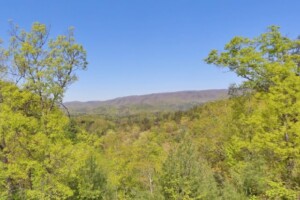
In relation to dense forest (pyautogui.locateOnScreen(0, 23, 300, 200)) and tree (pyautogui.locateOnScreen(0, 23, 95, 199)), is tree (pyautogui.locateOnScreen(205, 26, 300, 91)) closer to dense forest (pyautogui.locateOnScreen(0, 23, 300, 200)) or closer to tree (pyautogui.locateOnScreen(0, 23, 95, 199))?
dense forest (pyautogui.locateOnScreen(0, 23, 300, 200))

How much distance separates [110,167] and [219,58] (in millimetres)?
26524

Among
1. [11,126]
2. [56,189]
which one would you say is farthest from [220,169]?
[11,126]

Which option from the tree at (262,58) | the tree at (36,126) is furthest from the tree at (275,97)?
the tree at (36,126)

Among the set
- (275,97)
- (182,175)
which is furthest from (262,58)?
(182,175)

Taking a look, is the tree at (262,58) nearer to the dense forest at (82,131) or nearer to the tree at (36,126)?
the dense forest at (82,131)

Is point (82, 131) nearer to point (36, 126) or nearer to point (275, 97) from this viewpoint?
point (36, 126)

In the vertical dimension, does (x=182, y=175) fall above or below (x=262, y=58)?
below

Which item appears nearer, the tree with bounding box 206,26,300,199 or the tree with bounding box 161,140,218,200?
the tree with bounding box 206,26,300,199

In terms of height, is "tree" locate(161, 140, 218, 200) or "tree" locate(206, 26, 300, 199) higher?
"tree" locate(206, 26, 300, 199)

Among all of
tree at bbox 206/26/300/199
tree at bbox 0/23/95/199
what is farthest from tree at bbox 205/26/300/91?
tree at bbox 0/23/95/199

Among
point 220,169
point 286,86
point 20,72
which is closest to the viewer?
point 286,86

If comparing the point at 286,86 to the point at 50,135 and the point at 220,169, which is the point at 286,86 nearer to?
the point at 50,135

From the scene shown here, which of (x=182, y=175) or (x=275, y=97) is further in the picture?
(x=182, y=175)

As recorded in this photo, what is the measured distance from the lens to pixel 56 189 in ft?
62.1
